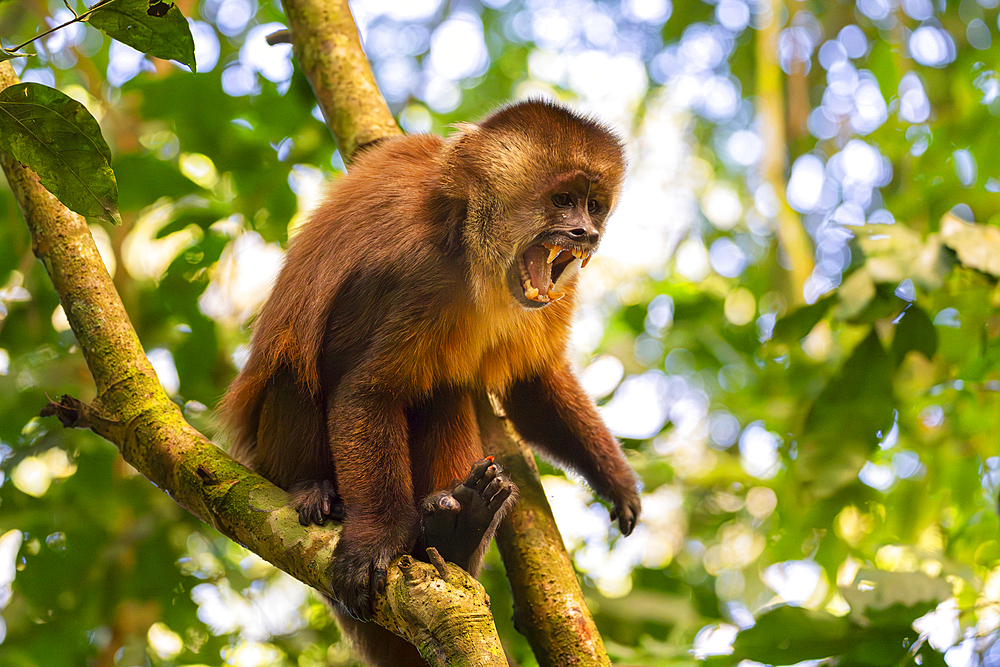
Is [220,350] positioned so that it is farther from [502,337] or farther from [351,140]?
→ [502,337]

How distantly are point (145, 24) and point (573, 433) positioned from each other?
8.56 feet

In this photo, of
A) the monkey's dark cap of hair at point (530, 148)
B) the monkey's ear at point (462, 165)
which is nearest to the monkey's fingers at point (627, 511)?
the monkey's dark cap of hair at point (530, 148)

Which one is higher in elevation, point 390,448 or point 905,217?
point 905,217

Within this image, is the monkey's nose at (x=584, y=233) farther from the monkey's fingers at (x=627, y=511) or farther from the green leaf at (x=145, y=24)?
the green leaf at (x=145, y=24)

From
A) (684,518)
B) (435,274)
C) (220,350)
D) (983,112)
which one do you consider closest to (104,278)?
(435,274)

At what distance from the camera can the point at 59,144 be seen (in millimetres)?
2395

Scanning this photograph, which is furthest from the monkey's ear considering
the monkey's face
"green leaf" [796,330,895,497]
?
"green leaf" [796,330,895,497]

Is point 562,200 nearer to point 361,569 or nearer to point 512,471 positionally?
point 512,471

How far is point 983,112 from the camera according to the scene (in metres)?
4.86

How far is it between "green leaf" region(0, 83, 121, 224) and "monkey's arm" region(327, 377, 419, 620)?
114 cm

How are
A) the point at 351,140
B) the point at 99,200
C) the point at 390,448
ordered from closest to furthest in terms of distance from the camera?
the point at 99,200 → the point at 390,448 → the point at 351,140

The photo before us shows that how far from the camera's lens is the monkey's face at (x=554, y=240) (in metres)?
3.57

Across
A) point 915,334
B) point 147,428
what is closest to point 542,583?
point 147,428

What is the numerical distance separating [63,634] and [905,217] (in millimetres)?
5470
